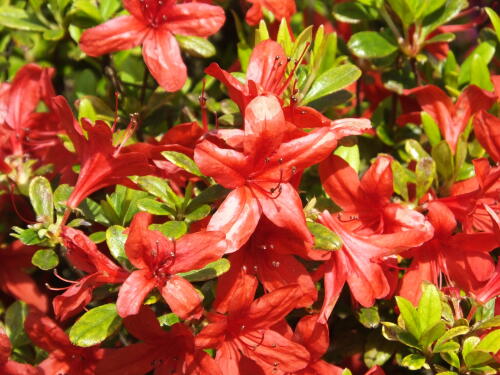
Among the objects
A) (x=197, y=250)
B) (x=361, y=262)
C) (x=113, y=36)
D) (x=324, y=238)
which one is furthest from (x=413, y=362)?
(x=113, y=36)

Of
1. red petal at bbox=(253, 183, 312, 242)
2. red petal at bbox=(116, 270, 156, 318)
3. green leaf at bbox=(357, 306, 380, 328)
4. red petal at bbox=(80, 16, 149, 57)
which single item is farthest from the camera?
red petal at bbox=(80, 16, 149, 57)

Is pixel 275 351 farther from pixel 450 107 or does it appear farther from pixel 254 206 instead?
pixel 450 107

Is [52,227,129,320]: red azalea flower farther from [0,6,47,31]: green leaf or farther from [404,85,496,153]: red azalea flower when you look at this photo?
[404,85,496,153]: red azalea flower

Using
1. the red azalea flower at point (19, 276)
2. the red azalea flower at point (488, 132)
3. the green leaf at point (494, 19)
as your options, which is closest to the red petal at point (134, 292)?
the red azalea flower at point (19, 276)

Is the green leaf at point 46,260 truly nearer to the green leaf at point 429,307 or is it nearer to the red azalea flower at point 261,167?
the red azalea flower at point 261,167

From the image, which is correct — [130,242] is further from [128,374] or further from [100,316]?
[128,374]

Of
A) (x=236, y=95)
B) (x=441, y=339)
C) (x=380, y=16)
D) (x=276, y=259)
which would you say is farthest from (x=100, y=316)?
(x=380, y=16)

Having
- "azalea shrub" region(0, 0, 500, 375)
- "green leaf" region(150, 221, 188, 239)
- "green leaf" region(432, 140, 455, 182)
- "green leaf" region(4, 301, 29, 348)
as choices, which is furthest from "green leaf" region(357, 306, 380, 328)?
"green leaf" region(4, 301, 29, 348)

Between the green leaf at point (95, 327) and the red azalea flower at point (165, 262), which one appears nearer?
the red azalea flower at point (165, 262)
